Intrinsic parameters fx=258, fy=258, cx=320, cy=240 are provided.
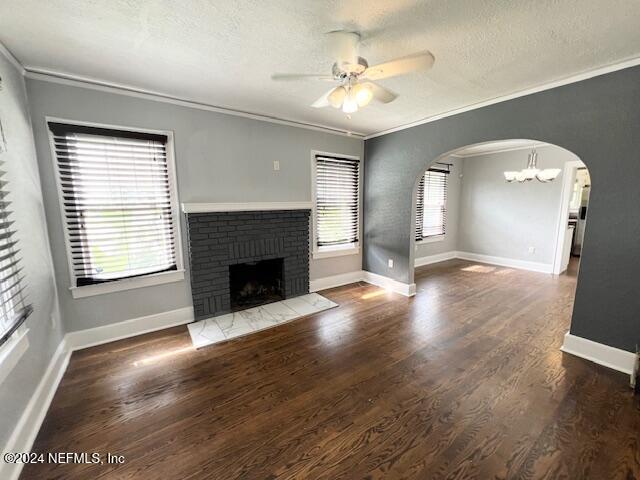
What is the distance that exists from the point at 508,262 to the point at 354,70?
18.4 ft

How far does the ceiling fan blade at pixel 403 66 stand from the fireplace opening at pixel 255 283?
2.62 m

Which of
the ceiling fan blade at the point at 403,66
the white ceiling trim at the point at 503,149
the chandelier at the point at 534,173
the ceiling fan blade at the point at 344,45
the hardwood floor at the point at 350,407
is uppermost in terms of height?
the white ceiling trim at the point at 503,149

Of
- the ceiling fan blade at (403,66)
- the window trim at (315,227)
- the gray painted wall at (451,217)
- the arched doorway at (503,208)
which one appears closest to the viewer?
the ceiling fan blade at (403,66)

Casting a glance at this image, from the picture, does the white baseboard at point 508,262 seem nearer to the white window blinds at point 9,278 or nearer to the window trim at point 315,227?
the window trim at point 315,227

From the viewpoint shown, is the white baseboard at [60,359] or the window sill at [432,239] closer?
the white baseboard at [60,359]

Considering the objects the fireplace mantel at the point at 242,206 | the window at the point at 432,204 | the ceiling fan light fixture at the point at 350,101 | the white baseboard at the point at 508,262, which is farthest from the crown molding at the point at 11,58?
the white baseboard at the point at 508,262

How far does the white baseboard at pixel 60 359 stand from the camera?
1430 millimetres

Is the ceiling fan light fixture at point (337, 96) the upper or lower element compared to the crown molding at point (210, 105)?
lower

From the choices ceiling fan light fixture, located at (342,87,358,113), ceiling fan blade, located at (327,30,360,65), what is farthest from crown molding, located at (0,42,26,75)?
ceiling fan light fixture, located at (342,87,358,113)

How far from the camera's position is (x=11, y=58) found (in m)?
1.91

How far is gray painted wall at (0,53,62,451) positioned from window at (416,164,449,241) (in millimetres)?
5514

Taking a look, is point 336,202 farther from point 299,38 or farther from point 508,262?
point 508,262

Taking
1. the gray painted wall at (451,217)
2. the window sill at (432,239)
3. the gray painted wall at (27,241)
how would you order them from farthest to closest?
the gray painted wall at (451,217), the window sill at (432,239), the gray painted wall at (27,241)

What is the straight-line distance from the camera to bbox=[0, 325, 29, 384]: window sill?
4.41ft
